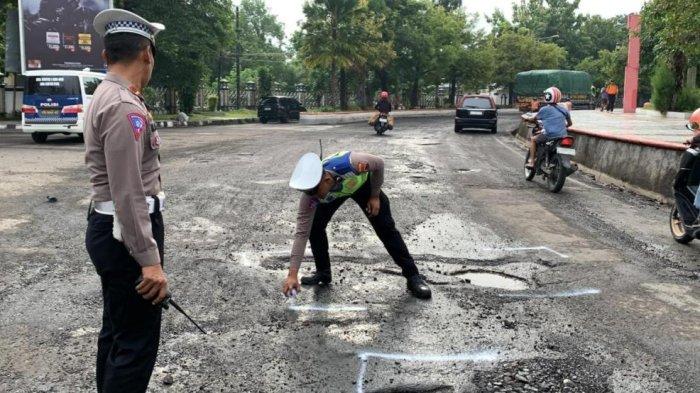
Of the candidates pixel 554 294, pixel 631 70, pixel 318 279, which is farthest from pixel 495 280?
pixel 631 70

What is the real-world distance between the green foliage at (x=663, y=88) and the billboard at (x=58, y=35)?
68.7ft

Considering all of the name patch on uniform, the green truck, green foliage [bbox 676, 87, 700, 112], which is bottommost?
the name patch on uniform

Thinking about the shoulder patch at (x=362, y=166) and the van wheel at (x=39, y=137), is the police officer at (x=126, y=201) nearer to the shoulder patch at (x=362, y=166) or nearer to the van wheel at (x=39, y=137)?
the shoulder patch at (x=362, y=166)

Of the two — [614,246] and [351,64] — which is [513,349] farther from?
[351,64]

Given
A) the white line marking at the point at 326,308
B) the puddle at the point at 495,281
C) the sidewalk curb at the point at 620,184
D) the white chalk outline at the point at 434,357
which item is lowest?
the white chalk outline at the point at 434,357

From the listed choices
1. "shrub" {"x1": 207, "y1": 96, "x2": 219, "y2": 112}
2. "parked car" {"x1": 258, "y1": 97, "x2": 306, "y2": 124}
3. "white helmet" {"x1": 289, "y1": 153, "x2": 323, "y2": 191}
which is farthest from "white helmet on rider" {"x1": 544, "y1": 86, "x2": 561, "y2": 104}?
"shrub" {"x1": 207, "y1": 96, "x2": 219, "y2": 112}

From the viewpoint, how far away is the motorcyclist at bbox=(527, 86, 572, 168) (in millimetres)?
10688

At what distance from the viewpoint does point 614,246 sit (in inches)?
254

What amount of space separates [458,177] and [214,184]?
4.30 metres

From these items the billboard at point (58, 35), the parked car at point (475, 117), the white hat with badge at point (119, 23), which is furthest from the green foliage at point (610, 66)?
the white hat with badge at point (119, 23)

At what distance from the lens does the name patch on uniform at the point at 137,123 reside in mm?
2312

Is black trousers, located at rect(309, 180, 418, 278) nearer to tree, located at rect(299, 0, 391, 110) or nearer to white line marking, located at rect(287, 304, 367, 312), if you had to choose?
white line marking, located at rect(287, 304, 367, 312)

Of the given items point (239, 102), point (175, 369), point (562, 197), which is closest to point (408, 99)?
point (239, 102)

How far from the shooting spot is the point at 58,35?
23859 mm
